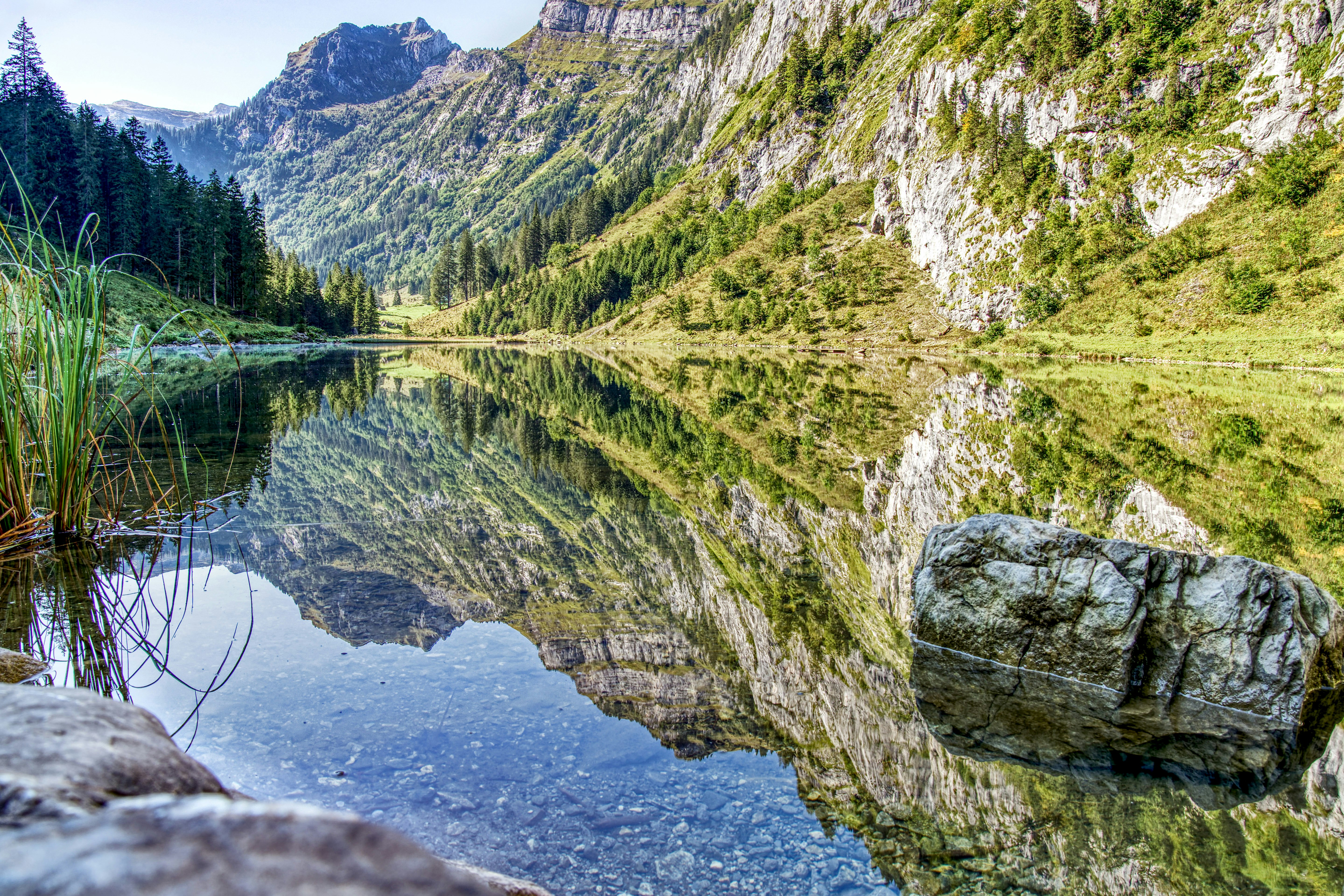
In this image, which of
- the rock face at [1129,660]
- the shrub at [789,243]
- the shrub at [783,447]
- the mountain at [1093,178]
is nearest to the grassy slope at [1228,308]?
the mountain at [1093,178]

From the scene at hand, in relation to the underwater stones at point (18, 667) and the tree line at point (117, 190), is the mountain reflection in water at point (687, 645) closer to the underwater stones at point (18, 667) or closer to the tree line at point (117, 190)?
the underwater stones at point (18, 667)

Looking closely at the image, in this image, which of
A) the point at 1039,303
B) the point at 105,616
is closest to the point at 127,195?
the point at 105,616

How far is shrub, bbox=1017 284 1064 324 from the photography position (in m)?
79.5

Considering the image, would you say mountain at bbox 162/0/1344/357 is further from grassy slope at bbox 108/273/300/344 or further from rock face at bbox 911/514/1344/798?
grassy slope at bbox 108/273/300/344

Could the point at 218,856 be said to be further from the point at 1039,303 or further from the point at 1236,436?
the point at 1039,303

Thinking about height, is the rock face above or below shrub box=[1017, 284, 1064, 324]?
below

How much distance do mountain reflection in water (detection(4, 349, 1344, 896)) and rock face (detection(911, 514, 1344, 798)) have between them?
1.74ft

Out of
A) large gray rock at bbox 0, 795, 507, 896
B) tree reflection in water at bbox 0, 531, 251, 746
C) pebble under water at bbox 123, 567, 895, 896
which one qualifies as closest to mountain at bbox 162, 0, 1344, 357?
pebble under water at bbox 123, 567, 895, 896

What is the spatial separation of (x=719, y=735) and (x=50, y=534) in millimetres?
10176

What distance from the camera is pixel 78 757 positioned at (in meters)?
2.19

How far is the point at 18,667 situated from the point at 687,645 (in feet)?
21.1

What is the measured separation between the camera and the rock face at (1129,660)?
6.47 meters

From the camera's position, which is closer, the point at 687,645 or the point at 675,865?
the point at 675,865

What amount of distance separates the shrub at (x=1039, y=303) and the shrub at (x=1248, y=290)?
17.4 meters
